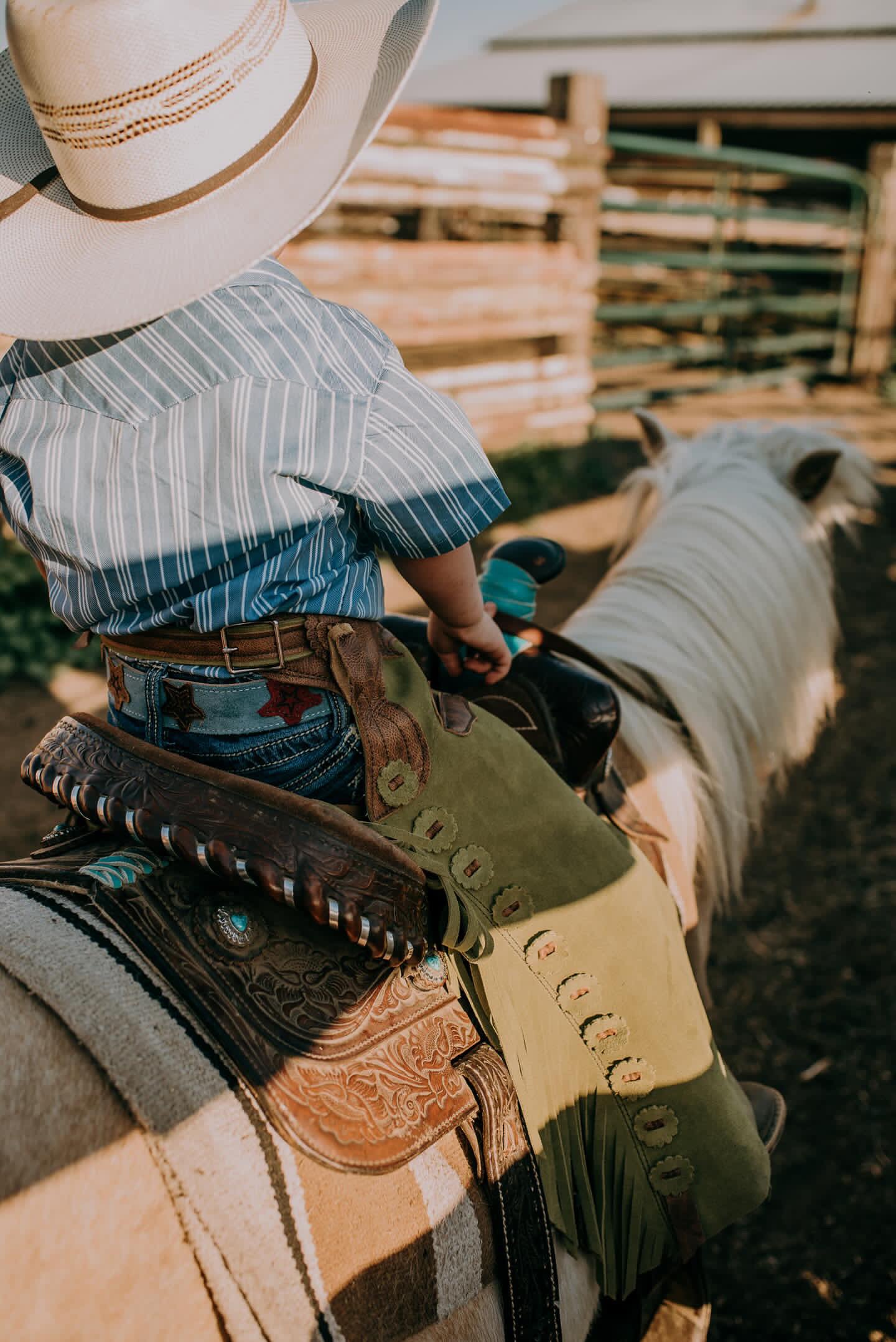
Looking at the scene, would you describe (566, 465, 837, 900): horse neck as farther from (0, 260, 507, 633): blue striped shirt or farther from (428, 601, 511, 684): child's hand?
(0, 260, 507, 633): blue striped shirt

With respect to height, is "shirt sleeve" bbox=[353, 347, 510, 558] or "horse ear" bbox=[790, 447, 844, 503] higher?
"shirt sleeve" bbox=[353, 347, 510, 558]

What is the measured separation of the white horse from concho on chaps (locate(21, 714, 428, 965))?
0.86 meters

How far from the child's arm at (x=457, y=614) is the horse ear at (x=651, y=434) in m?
1.29

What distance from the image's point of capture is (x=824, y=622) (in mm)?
A: 2316

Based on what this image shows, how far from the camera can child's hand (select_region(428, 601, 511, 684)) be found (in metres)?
1.42

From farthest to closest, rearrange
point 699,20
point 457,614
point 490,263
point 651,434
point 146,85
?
point 699,20 < point 490,263 < point 651,434 < point 457,614 < point 146,85

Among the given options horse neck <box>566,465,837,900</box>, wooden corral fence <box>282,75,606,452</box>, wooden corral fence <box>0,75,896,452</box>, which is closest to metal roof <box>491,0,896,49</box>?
wooden corral fence <box>0,75,896,452</box>

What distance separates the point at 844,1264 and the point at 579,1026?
1188 millimetres

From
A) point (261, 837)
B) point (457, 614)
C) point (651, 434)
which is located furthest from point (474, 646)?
point (651, 434)

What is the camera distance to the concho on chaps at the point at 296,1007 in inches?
40.9

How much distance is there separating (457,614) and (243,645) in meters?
0.36

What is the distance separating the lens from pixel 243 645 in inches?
44.2

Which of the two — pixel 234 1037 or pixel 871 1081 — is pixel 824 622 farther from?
Result: pixel 234 1037

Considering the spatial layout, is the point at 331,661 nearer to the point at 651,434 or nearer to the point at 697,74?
the point at 651,434
